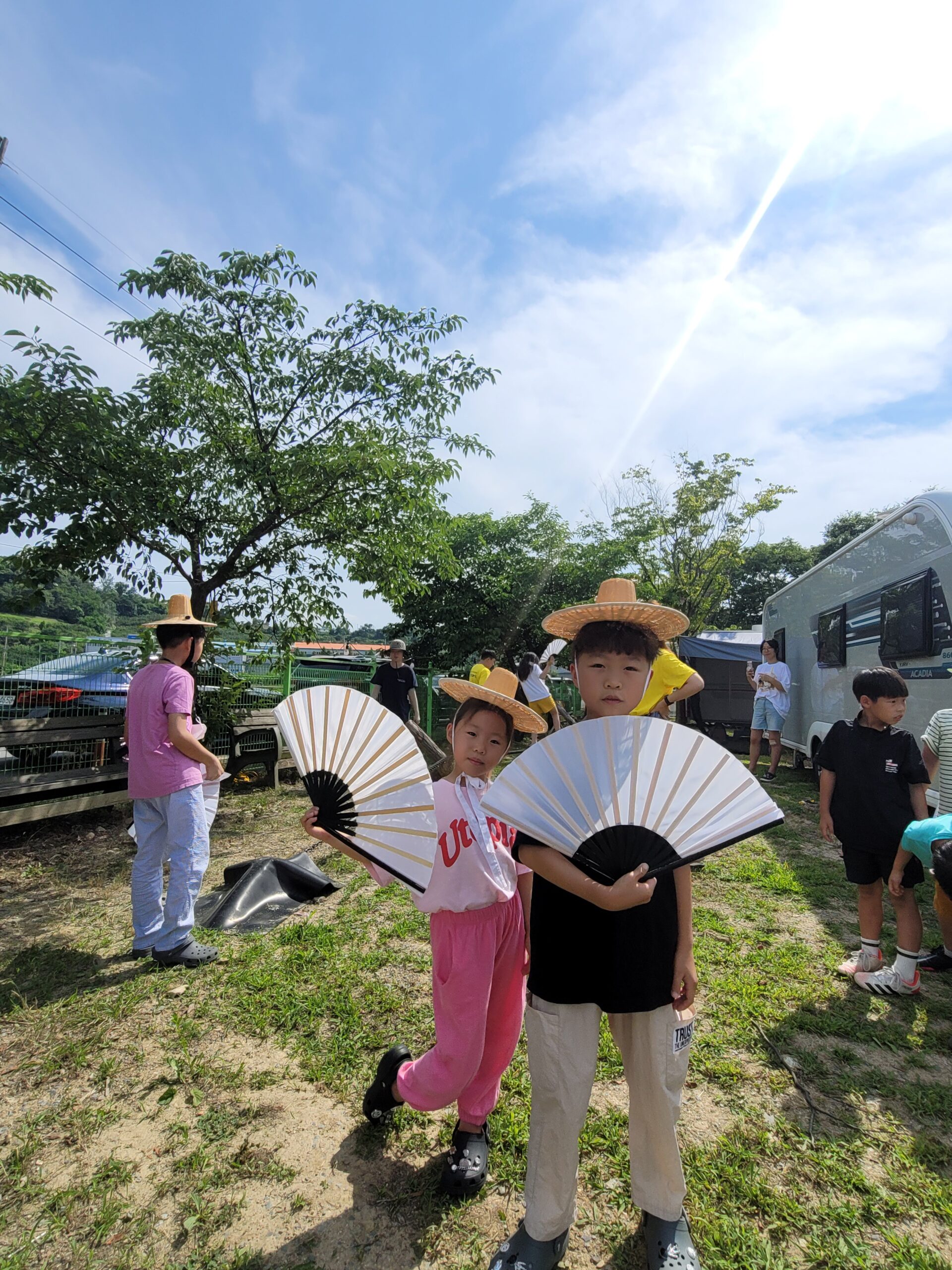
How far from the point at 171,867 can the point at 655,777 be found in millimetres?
2855

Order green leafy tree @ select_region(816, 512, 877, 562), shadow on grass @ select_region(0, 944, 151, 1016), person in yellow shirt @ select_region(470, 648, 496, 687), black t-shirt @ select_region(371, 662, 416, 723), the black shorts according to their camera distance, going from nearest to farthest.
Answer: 1. shadow on grass @ select_region(0, 944, 151, 1016)
2. the black shorts
3. person in yellow shirt @ select_region(470, 648, 496, 687)
4. black t-shirt @ select_region(371, 662, 416, 723)
5. green leafy tree @ select_region(816, 512, 877, 562)

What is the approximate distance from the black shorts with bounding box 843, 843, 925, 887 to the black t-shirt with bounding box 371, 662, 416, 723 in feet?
18.3

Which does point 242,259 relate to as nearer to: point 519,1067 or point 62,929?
point 62,929

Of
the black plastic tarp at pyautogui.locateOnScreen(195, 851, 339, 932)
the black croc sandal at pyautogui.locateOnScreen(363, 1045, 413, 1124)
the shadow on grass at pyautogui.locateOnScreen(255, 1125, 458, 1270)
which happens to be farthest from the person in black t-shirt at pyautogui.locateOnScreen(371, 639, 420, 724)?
the shadow on grass at pyautogui.locateOnScreen(255, 1125, 458, 1270)

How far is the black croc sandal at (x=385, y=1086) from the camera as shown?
2.06 metres

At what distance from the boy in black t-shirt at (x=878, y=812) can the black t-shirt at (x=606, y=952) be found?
207cm

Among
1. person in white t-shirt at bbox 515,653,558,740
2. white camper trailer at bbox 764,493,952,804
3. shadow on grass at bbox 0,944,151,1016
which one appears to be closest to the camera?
shadow on grass at bbox 0,944,151,1016

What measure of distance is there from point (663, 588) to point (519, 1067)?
1814 centimetres

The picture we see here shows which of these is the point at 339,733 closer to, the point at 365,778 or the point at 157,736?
the point at 365,778

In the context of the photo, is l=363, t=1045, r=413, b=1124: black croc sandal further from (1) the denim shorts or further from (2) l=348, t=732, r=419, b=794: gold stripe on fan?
(1) the denim shorts

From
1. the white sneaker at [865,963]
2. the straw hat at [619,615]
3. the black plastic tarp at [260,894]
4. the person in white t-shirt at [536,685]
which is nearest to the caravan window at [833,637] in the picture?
the person in white t-shirt at [536,685]

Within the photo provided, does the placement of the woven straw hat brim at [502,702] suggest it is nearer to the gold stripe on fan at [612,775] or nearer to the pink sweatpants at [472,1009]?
the gold stripe on fan at [612,775]

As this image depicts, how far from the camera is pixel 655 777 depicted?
1.43 meters

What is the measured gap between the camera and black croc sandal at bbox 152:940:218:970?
327 centimetres
